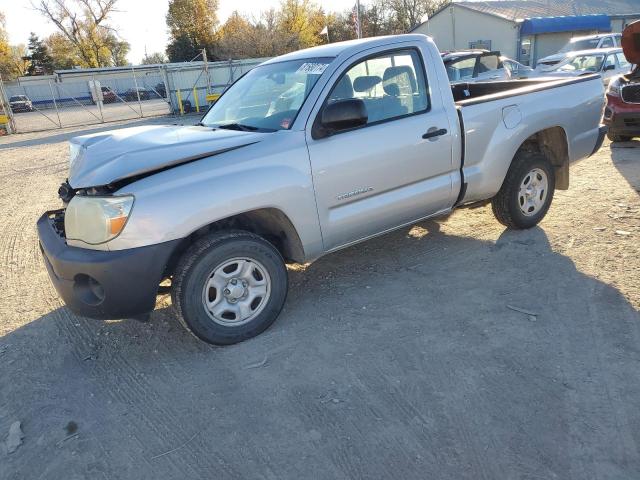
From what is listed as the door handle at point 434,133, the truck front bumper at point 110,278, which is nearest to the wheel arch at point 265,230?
the truck front bumper at point 110,278

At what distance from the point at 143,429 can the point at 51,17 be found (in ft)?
219

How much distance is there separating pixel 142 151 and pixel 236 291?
3.64ft

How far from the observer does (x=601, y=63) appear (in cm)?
1501

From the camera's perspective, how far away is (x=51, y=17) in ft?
186

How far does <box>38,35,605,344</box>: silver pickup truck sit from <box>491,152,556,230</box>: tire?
36 millimetres

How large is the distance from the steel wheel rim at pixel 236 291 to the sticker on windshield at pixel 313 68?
1529mm

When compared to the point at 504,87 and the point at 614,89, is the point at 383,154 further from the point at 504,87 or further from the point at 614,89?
the point at 614,89

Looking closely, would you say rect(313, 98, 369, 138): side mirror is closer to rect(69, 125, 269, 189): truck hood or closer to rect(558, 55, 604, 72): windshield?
rect(69, 125, 269, 189): truck hood

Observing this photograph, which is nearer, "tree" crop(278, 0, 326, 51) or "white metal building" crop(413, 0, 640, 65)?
"white metal building" crop(413, 0, 640, 65)

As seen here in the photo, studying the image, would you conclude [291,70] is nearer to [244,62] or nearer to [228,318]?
[228,318]

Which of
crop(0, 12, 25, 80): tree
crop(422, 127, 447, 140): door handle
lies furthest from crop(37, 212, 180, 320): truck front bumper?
crop(0, 12, 25, 80): tree

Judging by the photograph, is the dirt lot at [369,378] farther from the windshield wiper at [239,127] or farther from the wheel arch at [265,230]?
the windshield wiper at [239,127]

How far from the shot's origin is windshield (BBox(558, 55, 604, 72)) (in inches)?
595

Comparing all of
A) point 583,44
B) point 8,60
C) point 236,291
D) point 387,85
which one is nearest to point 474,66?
point 583,44
